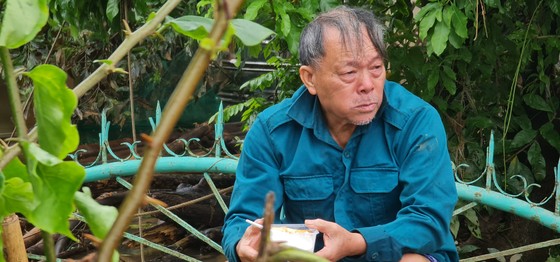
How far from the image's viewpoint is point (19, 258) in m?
1.94

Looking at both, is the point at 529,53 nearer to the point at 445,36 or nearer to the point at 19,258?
the point at 445,36

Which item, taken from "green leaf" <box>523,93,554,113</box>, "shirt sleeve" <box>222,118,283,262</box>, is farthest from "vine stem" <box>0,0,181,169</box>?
"green leaf" <box>523,93,554,113</box>

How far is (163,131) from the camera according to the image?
0.62 meters

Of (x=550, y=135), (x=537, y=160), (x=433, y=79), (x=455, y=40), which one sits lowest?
(x=537, y=160)

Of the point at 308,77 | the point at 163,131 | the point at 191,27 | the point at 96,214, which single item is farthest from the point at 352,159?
the point at 163,131

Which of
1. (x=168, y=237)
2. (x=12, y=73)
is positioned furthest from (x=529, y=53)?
(x=12, y=73)

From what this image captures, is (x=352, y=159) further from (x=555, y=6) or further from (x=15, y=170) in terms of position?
(x=15, y=170)

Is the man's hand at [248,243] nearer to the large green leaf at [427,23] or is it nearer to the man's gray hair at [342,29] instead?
the man's gray hair at [342,29]

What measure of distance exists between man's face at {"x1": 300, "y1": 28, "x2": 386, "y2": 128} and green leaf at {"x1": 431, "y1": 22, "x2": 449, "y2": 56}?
74 cm

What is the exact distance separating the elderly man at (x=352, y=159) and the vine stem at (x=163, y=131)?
188 cm

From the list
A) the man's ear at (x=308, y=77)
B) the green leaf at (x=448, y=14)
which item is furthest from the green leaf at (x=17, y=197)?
the green leaf at (x=448, y=14)

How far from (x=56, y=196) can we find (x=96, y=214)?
37 millimetres

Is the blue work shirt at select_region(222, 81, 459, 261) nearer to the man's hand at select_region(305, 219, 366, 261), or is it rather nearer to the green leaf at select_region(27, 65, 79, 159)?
the man's hand at select_region(305, 219, 366, 261)

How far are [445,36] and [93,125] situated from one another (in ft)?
14.7
